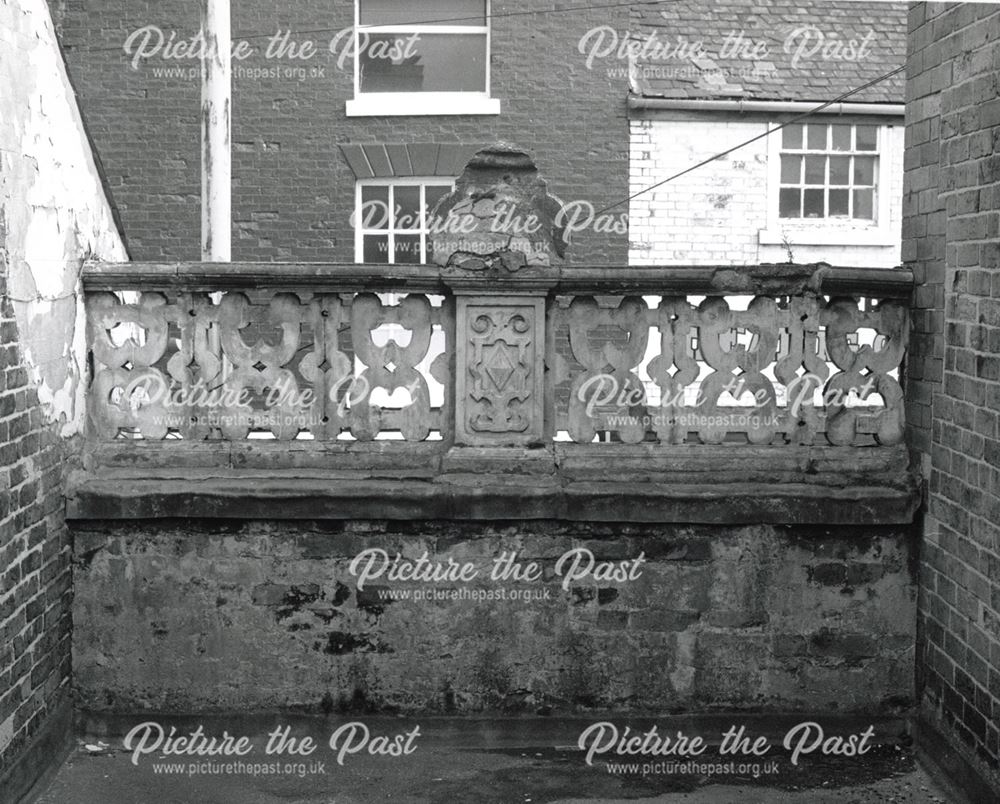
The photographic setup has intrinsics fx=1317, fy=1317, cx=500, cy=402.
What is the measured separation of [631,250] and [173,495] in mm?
9955

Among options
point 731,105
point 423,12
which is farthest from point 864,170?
point 423,12

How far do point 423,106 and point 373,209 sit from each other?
4.37ft

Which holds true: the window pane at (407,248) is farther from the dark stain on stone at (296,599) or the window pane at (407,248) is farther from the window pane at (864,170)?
the dark stain on stone at (296,599)

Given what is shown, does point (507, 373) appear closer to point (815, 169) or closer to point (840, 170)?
point (815, 169)

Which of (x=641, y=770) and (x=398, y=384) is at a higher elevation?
(x=398, y=384)

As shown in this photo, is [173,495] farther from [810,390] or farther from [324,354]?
[810,390]

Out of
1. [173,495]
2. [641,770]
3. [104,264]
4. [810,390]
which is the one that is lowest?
[641,770]

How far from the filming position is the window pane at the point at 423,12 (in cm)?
1552

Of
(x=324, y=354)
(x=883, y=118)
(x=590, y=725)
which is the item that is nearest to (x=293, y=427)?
(x=324, y=354)

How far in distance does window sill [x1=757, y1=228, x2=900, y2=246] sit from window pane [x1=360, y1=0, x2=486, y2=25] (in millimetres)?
4333

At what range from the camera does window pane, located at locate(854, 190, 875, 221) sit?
51.2ft

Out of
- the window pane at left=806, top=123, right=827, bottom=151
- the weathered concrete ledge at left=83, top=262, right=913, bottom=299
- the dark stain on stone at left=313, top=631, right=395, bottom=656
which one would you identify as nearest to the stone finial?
the weathered concrete ledge at left=83, top=262, right=913, bottom=299

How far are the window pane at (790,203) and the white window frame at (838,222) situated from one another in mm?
105

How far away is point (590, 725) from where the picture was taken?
6.20 meters
